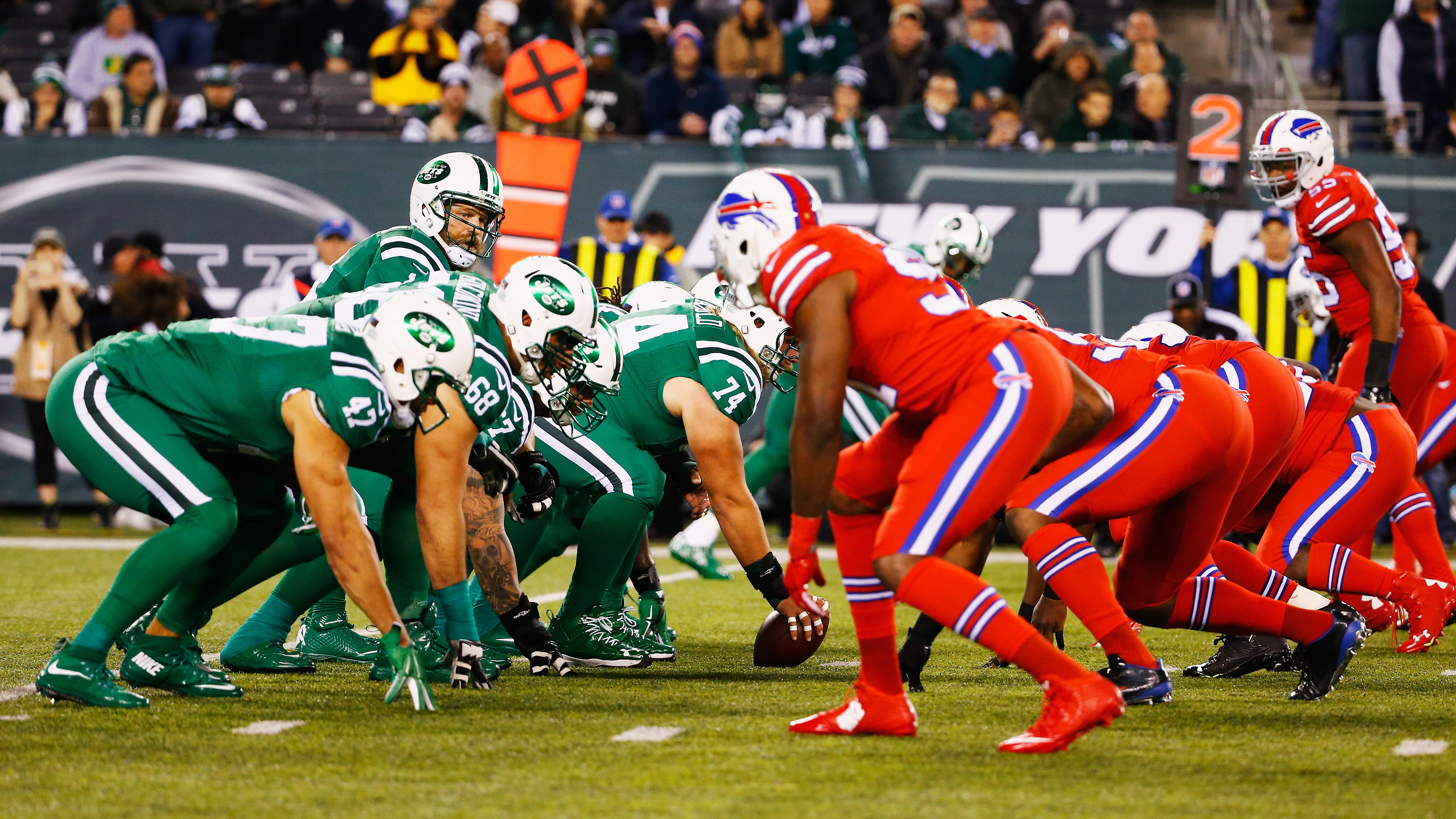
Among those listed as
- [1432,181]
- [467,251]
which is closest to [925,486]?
[467,251]

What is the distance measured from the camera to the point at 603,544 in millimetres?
6625

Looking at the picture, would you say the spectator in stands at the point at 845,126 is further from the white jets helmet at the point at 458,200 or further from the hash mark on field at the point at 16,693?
the hash mark on field at the point at 16,693

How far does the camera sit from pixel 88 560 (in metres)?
10.7

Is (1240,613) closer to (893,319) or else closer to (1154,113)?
(893,319)

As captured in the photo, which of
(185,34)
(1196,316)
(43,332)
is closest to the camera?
(1196,316)

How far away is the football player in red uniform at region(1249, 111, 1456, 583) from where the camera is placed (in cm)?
761

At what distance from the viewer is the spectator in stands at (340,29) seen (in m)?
15.7

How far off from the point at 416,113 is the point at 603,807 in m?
10.8

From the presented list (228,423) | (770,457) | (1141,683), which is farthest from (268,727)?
(770,457)

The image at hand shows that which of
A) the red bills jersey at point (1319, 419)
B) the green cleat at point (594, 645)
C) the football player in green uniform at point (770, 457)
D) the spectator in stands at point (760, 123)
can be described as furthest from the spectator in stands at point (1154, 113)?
the green cleat at point (594, 645)

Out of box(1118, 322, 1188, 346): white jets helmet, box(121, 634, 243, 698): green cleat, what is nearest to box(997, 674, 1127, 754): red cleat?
box(1118, 322, 1188, 346): white jets helmet

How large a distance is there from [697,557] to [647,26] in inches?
276

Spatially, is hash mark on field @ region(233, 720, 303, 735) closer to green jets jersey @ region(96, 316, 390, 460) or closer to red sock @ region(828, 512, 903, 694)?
green jets jersey @ region(96, 316, 390, 460)

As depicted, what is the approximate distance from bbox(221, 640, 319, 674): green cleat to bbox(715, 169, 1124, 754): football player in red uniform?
7.58 feet
